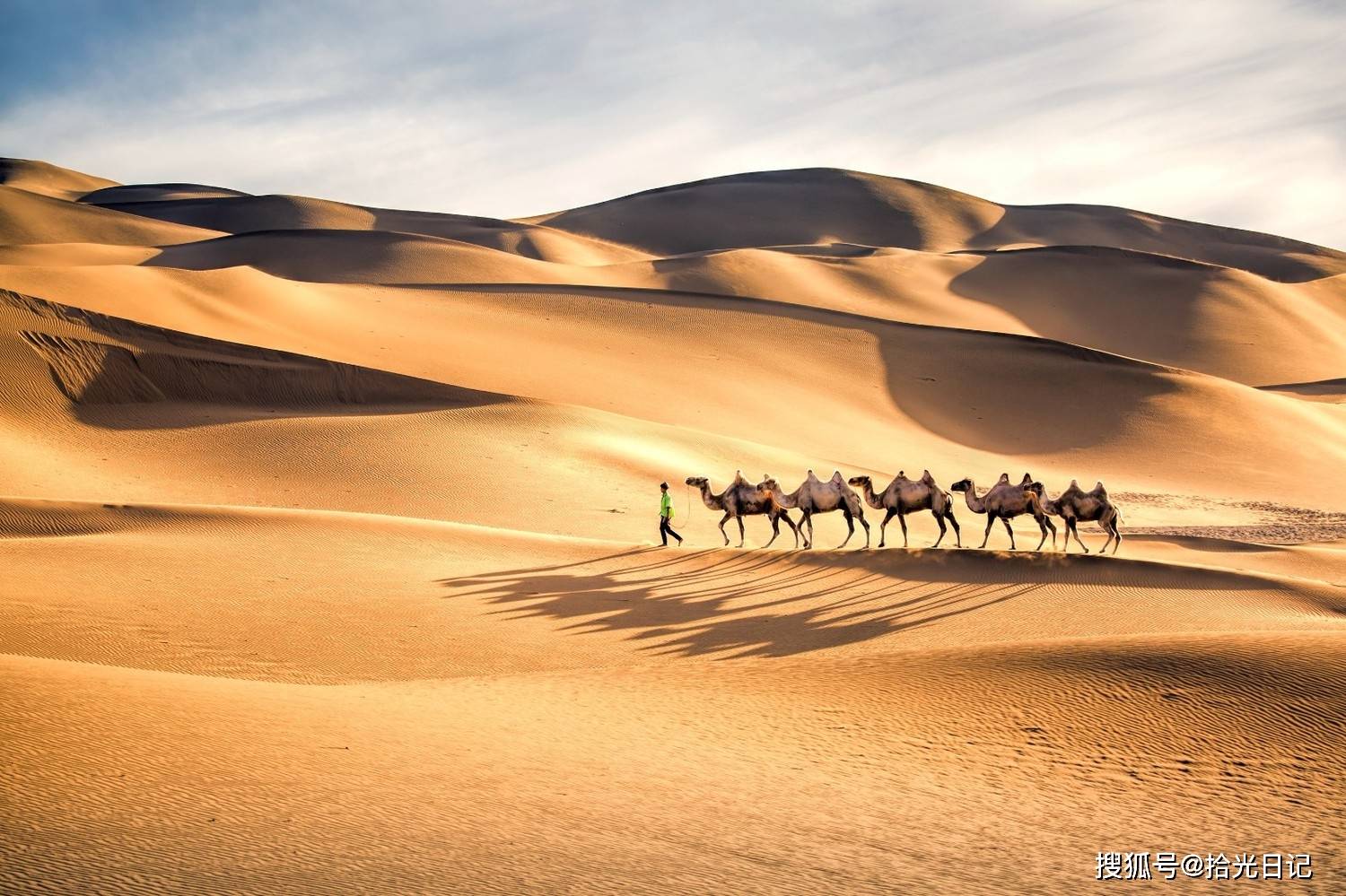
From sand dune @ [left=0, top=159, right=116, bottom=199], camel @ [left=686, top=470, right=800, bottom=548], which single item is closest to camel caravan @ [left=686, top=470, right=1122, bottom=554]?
camel @ [left=686, top=470, right=800, bottom=548]

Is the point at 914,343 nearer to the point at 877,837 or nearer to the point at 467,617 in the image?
the point at 467,617

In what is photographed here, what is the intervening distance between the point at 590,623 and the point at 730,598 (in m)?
2.54

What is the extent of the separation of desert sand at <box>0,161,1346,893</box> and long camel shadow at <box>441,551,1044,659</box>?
0.31ft

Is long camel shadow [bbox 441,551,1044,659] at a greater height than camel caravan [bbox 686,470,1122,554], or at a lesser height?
lesser

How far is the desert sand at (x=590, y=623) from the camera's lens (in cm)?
645

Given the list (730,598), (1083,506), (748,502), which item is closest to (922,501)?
(1083,506)

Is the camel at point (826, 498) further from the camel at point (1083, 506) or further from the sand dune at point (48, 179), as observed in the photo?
the sand dune at point (48, 179)

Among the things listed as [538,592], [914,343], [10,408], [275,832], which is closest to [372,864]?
[275,832]

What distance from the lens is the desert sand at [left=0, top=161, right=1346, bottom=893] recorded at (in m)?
6.45

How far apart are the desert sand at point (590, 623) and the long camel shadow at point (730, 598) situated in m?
0.10

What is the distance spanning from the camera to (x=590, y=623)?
1370cm

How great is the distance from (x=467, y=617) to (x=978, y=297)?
251 ft

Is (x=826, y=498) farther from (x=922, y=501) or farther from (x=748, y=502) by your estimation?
(x=922, y=501)

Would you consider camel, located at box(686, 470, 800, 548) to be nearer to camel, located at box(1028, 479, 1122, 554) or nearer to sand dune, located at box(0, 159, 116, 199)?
camel, located at box(1028, 479, 1122, 554)
